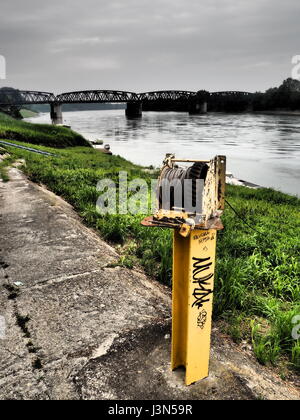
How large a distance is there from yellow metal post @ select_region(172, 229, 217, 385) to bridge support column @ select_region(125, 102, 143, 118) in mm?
86101

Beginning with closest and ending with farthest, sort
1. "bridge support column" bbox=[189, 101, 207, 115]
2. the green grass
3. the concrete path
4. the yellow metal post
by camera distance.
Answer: the yellow metal post → the concrete path → the green grass → "bridge support column" bbox=[189, 101, 207, 115]

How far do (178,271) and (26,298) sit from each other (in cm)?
170

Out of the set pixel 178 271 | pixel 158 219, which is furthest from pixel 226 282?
pixel 158 219

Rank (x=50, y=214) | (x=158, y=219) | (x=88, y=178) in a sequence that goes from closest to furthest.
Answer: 1. (x=158, y=219)
2. (x=50, y=214)
3. (x=88, y=178)

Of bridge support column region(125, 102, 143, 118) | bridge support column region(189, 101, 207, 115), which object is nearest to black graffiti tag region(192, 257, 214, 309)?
bridge support column region(125, 102, 143, 118)

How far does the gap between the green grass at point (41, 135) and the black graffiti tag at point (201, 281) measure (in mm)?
16061

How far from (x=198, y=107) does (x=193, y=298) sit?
87120 millimetres

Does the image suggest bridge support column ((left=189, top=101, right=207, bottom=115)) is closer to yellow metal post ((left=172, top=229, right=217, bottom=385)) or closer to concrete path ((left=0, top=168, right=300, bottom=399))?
concrete path ((left=0, top=168, right=300, bottom=399))

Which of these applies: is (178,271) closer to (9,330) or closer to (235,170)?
(9,330)

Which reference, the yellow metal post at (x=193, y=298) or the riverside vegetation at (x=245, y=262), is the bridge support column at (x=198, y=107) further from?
the yellow metal post at (x=193, y=298)

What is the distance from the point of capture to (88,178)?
8.40m

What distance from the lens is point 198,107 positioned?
276 ft

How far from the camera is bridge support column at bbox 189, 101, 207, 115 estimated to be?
274 ft
